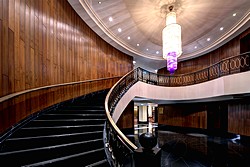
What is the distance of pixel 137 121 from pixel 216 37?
13.7m

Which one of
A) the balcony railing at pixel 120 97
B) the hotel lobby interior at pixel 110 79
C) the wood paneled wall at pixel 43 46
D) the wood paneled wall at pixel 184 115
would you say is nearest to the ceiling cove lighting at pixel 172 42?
the hotel lobby interior at pixel 110 79

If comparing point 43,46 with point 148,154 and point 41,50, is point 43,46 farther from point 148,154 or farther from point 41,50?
point 148,154

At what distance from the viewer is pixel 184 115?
12.3 m

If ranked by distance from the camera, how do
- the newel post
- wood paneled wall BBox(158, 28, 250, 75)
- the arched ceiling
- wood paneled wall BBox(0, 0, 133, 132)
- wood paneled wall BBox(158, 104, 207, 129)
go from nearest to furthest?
the newel post → wood paneled wall BBox(0, 0, 133, 132) → the arched ceiling → wood paneled wall BBox(158, 28, 250, 75) → wood paneled wall BBox(158, 104, 207, 129)

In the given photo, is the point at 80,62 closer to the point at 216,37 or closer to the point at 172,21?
the point at 172,21

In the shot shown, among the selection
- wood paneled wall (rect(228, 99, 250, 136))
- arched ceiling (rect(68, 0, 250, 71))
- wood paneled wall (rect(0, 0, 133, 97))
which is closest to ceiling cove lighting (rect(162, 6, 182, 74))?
arched ceiling (rect(68, 0, 250, 71))

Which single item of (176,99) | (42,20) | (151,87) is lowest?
(176,99)

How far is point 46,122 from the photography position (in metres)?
3.32

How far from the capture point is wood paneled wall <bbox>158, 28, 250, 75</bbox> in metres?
8.36

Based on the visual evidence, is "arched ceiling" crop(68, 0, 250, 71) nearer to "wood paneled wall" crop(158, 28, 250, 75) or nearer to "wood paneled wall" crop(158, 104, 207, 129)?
"wood paneled wall" crop(158, 28, 250, 75)

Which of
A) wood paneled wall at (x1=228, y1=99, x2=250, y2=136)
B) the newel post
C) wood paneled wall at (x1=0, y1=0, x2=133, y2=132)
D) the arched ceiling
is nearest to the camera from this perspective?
the newel post

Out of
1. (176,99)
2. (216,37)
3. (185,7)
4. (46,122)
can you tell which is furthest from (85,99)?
(216,37)

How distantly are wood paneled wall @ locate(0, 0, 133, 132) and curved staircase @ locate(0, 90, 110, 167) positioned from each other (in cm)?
43

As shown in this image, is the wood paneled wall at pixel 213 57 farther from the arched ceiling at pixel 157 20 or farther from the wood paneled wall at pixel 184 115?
the wood paneled wall at pixel 184 115
